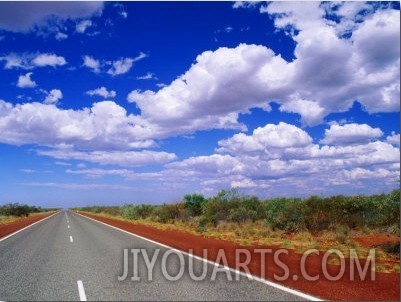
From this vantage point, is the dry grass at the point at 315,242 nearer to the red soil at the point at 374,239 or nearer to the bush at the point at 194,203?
the red soil at the point at 374,239

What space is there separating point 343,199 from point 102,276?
20.8 metres

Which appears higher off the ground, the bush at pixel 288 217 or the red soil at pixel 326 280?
the bush at pixel 288 217

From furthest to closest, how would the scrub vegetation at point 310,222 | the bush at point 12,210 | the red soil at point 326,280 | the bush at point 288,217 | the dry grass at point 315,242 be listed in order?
1. the bush at point 12,210
2. the bush at point 288,217
3. the scrub vegetation at point 310,222
4. the dry grass at point 315,242
5. the red soil at point 326,280

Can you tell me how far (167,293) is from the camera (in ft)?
28.3

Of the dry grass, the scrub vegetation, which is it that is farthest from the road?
the scrub vegetation

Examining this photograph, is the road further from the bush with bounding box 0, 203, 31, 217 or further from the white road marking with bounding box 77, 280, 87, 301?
the bush with bounding box 0, 203, 31, 217

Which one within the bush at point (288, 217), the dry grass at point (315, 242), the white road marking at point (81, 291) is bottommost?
the white road marking at point (81, 291)

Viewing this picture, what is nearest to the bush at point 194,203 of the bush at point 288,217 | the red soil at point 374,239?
the bush at point 288,217

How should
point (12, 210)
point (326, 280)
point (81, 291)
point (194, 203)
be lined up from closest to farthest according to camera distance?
point (81, 291) → point (326, 280) → point (194, 203) → point (12, 210)

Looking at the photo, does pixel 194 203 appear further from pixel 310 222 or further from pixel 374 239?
pixel 374 239

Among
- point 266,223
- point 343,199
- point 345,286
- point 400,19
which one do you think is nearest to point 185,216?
point 266,223

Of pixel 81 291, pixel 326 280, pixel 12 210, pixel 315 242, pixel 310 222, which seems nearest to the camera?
pixel 81 291

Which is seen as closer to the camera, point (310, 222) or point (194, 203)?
point (310, 222)

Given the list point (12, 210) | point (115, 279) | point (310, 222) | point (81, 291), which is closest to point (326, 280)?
point (115, 279)
